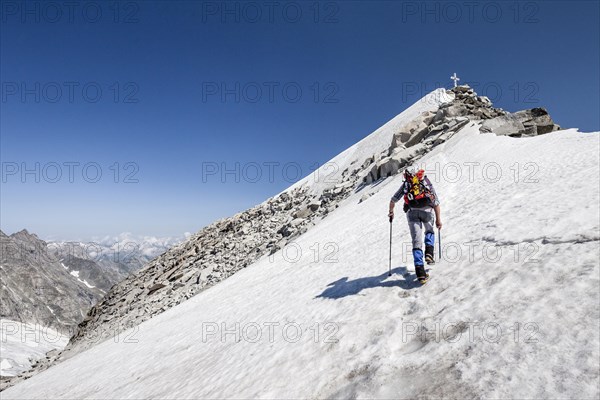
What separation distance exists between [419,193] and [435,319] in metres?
3.47

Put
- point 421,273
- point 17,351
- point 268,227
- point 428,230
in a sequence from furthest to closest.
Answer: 1. point 17,351
2. point 268,227
3. point 428,230
4. point 421,273

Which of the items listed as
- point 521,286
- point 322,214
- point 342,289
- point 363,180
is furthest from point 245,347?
point 363,180

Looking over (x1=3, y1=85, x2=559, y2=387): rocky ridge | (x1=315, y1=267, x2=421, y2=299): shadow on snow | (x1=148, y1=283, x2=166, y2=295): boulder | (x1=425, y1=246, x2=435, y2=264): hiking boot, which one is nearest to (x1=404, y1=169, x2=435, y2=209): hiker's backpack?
(x1=425, y1=246, x2=435, y2=264): hiking boot

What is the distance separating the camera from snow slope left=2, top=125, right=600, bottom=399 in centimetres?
492

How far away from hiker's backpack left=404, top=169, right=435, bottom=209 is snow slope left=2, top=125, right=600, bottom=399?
1.69 meters

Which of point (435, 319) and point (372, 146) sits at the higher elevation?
point (372, 146)

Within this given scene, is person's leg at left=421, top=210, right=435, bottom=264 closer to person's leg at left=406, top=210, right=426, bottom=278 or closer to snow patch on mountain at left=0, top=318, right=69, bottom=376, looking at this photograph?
person's leg at left=406, top=210, right=426, bottom=278

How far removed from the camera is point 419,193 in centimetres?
888

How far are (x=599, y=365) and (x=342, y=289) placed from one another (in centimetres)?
688

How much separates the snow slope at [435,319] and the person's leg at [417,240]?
0.41 metres

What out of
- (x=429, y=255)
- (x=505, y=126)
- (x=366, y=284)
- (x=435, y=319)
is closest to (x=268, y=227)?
(x=505, y=126)

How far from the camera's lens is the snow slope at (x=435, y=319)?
4.92 m

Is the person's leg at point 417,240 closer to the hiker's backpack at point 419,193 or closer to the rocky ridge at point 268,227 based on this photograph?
the hiker's backpack at point 419,193

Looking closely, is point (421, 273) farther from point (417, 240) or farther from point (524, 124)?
point (524, 124)
